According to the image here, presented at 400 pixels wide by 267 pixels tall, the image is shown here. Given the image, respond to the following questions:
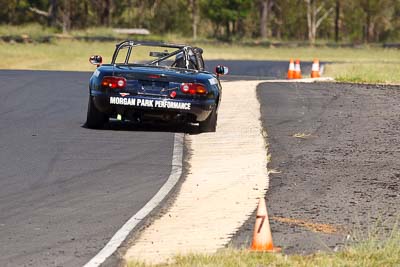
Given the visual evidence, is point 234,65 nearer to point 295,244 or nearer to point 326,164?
point 326,164

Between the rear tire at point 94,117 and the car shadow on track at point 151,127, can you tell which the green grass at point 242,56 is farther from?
the rear tire at point 94,117

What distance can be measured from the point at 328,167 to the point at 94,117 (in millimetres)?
4299

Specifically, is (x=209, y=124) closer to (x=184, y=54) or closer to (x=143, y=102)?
(x=143, y=102)

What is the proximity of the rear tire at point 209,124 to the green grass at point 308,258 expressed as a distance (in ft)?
26.4

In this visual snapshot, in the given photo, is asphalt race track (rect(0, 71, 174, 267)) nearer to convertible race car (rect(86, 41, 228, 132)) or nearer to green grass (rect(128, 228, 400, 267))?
convertible race car (rect(86, 41, 228, 132))

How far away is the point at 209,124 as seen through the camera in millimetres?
16031

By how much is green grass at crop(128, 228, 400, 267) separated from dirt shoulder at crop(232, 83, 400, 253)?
0.33 metres

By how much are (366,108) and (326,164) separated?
288 inches

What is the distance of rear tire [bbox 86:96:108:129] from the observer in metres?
15.8

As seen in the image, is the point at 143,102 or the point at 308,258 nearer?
the point at 308,258

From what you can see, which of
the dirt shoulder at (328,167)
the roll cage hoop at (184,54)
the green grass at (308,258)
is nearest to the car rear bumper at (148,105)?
the dirt shoulder at (328,167)

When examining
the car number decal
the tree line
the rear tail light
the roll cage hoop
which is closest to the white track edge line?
the car number decal

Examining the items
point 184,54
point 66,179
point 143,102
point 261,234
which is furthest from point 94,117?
point 261,234

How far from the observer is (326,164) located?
514 inches
